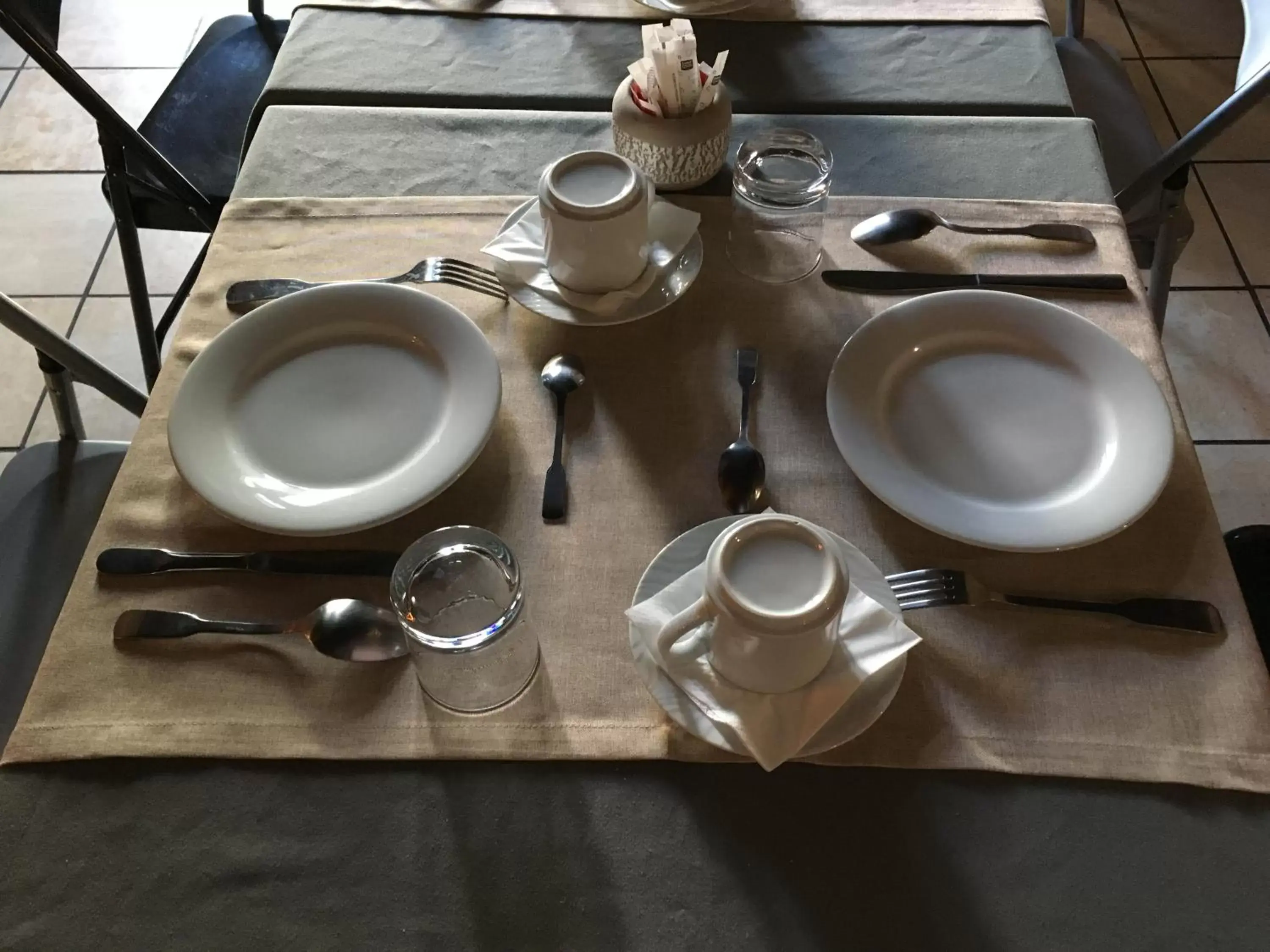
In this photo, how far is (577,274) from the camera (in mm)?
687

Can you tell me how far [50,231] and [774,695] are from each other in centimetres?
185

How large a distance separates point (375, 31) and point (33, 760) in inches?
30.0

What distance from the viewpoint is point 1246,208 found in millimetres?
1801

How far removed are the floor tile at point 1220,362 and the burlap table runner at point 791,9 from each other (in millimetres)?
739

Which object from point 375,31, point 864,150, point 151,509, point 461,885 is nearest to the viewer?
point 461,885

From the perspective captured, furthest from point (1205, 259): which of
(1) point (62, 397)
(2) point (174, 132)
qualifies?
(1) point (62, 397)

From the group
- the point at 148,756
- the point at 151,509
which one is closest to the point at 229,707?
the point at 148,756

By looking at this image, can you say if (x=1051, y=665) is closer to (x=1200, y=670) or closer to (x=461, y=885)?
(x=1200, y=670)

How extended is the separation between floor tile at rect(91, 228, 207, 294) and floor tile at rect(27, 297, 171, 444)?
0.09 feet

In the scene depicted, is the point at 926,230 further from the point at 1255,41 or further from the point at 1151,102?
the point at 1151,102

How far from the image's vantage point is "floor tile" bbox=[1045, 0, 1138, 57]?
2.09 meters

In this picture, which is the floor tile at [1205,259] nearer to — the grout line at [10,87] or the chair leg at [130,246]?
the chair leg at [130,246]

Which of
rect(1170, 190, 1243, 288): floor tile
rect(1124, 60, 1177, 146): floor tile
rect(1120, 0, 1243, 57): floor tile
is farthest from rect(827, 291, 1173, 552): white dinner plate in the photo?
rect(1120, 0, 1243, 57): floor tile

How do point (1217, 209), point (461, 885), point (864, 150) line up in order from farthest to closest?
point (1217, 209), point (864, 150), point (461, 885)
